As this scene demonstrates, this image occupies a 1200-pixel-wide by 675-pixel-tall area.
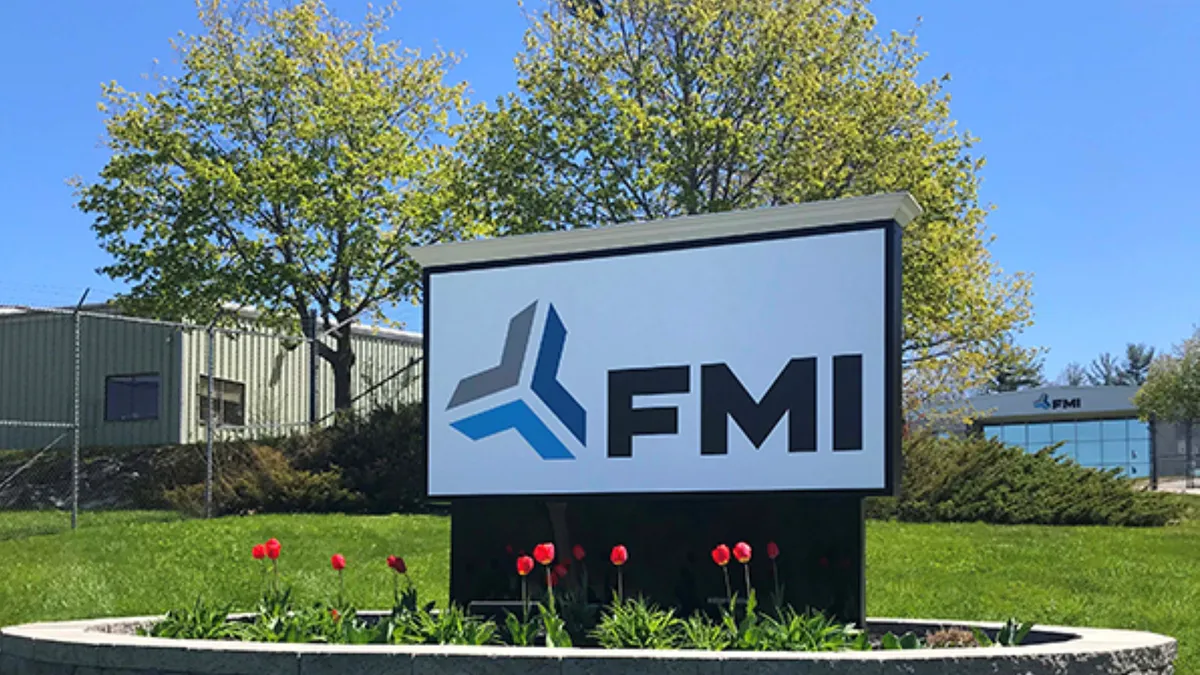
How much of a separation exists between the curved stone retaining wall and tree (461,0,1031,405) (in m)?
18.3

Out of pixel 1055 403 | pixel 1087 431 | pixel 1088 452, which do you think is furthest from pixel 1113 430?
pixel 1055 403

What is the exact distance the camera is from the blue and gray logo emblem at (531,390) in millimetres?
9133

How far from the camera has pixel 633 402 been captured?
8906 millimetres

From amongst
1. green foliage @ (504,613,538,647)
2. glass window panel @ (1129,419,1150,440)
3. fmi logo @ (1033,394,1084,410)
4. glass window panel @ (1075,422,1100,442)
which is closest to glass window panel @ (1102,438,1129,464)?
glass window panel @ (1075,422,1100,442)

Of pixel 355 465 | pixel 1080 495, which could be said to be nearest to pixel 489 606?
pixel 355 465

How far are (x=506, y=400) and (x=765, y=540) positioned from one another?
211 cm

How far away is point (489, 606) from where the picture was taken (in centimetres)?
923

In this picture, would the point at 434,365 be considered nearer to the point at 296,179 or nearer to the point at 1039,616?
the point at 1039,616

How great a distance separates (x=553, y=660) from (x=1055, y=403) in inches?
2353

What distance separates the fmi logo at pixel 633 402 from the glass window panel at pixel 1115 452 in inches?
2397

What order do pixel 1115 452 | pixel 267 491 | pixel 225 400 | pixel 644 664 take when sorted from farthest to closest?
pixel 1115 452
pixel 225 400
pixel 267 491
pixel 644 664

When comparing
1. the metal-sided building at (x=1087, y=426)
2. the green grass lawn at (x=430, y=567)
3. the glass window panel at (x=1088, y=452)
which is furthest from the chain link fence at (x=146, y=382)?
the glass window panel at (x=1088, y=452)

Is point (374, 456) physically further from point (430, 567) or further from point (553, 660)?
point (553, 660)

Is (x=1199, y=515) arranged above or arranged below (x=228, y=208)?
below
